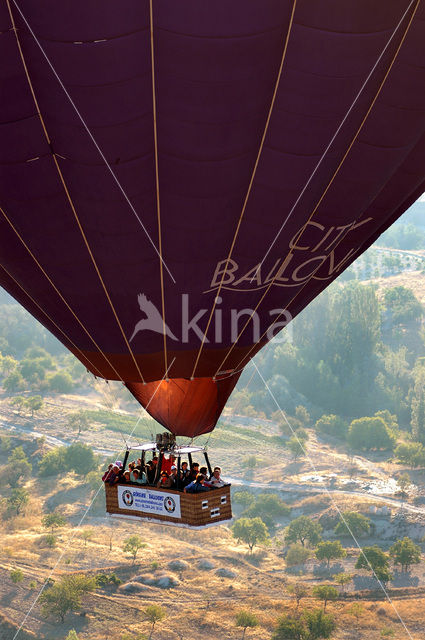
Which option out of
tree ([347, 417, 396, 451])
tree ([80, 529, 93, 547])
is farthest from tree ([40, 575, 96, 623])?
tree ([347, 417, 396, 451])

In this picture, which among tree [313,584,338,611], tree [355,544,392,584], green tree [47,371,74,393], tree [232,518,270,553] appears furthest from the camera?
green tree [47,371,74,393]

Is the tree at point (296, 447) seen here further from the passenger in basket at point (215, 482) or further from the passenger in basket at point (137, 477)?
the passenger in basket at point (215, 482)

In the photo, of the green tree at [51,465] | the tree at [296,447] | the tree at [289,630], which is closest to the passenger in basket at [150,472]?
the tree at [289,630]

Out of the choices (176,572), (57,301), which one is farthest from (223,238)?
(176,572)

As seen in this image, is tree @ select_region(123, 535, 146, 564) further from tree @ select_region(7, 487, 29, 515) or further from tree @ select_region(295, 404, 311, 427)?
tree @ select_region(295, 404, 311, 427)

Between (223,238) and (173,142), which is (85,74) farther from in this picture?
(223,238)

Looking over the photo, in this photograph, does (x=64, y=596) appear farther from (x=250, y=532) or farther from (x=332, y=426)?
(x=332, y=426)
